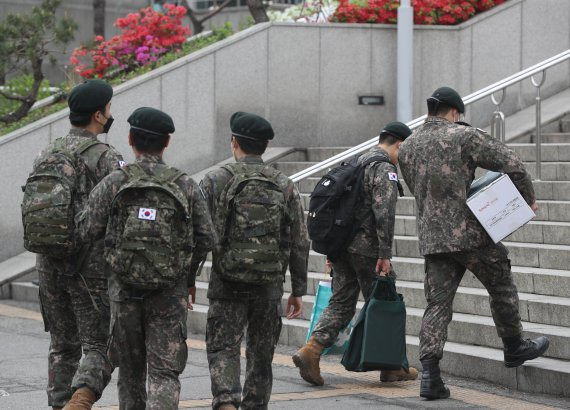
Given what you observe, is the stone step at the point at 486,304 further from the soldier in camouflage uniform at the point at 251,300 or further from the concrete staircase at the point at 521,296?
the soldier in camouflage uniform at the point at 251,300

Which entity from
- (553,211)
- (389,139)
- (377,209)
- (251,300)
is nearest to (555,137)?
(553,211)

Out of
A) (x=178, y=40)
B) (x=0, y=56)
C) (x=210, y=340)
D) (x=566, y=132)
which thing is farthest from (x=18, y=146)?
(x=210, y=340)

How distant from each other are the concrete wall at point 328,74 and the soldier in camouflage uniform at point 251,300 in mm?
8237

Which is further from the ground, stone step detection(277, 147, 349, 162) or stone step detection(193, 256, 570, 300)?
stone step detection(277, 147, 349, 162)

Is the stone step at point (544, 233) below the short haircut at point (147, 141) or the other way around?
below

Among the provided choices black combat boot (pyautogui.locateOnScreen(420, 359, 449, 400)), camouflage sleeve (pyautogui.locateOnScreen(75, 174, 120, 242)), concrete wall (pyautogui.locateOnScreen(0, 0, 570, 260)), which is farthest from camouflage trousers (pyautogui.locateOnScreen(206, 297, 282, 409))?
concrete wall (pyautogui.locateOnScreen(0, 0, 570, 260))

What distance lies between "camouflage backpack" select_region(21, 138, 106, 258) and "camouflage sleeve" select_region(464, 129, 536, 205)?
259cm

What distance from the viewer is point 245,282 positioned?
678 centimetres

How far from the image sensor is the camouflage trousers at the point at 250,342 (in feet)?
22.7

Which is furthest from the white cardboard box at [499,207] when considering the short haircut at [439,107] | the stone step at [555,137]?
the stone step at [555,137]

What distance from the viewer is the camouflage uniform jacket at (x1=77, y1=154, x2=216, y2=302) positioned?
6.29 m

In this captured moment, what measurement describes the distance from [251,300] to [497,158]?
202cm

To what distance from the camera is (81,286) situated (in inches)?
269

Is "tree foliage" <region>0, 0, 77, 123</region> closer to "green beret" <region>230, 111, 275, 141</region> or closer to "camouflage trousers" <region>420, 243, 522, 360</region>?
"camouflage trousers" <region>420, 243, 522, 360</region>
